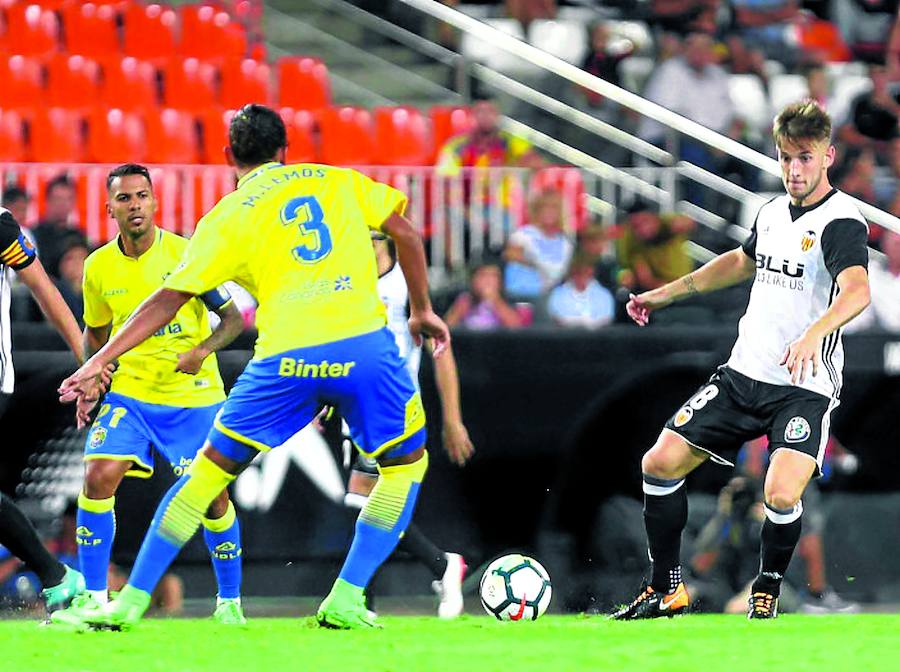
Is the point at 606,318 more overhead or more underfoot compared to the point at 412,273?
more underfoot

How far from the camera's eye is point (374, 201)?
23.3ft

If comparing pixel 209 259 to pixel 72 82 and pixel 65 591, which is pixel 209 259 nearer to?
pixel 65 591

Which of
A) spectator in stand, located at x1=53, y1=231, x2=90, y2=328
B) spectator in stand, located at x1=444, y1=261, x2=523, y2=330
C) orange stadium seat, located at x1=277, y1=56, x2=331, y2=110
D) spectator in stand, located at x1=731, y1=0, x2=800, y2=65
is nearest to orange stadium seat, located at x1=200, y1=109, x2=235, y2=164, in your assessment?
orange stadium seat, located at x1=277, y1=56, x2=331, y2=110

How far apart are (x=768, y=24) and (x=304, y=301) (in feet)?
39.2

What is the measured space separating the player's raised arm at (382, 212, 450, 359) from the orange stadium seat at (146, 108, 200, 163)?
7282mm

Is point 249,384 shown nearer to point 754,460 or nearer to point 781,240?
point 781,240

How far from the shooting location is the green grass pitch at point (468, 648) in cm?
593

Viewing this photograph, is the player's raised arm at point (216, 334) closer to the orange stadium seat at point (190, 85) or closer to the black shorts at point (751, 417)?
the black shorts at point (751, 417)

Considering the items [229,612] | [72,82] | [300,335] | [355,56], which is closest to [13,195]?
[72,82]

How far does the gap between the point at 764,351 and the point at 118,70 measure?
8521 mm

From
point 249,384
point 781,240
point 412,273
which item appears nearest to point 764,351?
point 781,240

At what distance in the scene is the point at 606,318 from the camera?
12.1 meters

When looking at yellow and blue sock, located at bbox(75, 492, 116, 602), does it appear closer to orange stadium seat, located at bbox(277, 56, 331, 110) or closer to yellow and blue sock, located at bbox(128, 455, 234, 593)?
yellow and blue sock, located at bbox(128, 455, 234, 593)

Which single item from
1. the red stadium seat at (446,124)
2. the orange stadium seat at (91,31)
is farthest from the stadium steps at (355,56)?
the orange stadium seat at (91,31)
